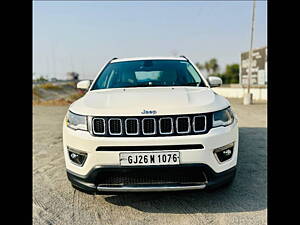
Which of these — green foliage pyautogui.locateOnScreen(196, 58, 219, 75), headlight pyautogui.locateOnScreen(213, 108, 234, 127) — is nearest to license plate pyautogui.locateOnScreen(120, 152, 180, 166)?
headlight pyautogui.locateOnScreen(213, 108, 234, 127)

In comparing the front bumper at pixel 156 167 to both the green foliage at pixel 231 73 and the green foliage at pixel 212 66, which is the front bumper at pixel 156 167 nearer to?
the green foliage at pixel 231 73

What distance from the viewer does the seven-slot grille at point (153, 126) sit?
2.36 meters

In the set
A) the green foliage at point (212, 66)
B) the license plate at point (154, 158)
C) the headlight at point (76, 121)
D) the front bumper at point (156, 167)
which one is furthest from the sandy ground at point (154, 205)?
the green foliage at point (212, 66)

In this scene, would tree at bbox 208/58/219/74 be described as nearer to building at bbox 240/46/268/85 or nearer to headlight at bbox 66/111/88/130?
building at bbox 240/46/268/85

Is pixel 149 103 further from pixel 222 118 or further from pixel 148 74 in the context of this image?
pixel 148 74

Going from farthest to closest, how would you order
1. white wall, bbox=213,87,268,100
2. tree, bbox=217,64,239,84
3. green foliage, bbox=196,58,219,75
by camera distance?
green foliage, bbox=196,58,219,75 → tree, bbox=217,64,239,84 → white wall, bbox=213,87,268,100

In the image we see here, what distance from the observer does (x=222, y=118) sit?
8.28 feet

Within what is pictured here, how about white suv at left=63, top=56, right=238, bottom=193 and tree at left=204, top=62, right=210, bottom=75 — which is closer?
white suv at left=63, top=56, right=238, bottom=193

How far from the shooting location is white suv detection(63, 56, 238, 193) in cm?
231
